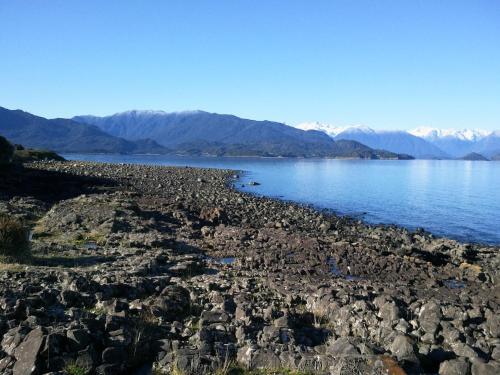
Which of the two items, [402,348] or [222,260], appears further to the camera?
[222,260]

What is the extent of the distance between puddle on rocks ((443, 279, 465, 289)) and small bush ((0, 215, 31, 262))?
21.0 meters

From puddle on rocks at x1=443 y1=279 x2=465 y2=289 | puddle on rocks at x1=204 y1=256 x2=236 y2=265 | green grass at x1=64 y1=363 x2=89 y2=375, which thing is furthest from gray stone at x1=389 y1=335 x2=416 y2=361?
puddle on rocks at x1=443 y1=279 x2=465 y2=289

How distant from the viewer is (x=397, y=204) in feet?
209

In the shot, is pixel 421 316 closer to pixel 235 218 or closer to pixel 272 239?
pixel 272 239

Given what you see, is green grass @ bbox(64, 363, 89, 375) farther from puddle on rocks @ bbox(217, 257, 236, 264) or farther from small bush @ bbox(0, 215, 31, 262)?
puddle on rocks @ bbox(217, 257, 236, 264)

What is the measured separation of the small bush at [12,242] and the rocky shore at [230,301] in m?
0.67

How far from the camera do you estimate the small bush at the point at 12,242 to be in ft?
60.5

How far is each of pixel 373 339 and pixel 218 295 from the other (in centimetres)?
556

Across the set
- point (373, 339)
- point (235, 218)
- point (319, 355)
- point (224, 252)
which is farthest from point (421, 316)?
point (235, 218)

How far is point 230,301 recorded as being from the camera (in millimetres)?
14523

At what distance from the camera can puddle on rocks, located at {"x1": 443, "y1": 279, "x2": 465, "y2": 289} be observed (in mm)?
22842

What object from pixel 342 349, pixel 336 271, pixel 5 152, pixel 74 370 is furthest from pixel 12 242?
pixel 5 152

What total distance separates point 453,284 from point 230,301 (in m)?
14.8

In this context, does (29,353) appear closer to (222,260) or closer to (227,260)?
(222,260)
